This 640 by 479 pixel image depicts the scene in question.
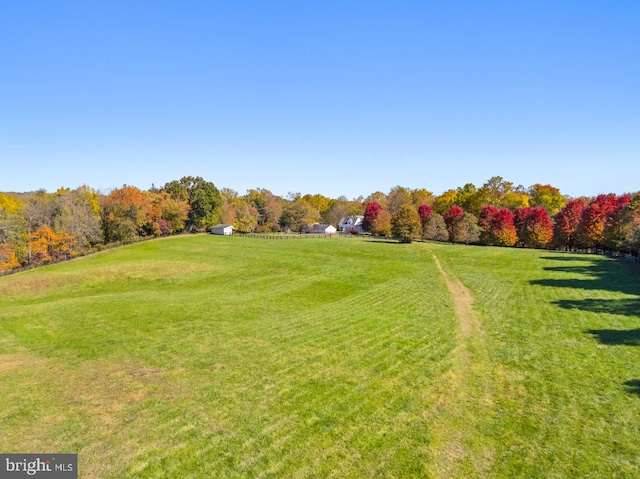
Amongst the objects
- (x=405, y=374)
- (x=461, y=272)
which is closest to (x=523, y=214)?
(x=461, y=272)

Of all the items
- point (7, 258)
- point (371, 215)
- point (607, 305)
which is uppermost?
point (371, 215)

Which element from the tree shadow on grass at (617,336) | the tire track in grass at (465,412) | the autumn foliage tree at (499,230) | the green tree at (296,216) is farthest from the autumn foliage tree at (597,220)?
the green tree at (296,216)

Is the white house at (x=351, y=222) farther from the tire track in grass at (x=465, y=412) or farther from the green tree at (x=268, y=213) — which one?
the tire track in grass at (x=465, y=412)

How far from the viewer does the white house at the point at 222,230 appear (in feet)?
303

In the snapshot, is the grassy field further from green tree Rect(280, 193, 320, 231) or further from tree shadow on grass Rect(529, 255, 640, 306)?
Answer: green tree Rect(280, 193, 320, 231)

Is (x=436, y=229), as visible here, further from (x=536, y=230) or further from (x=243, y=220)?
(x=243, y=220)

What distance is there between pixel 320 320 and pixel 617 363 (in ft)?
49.2

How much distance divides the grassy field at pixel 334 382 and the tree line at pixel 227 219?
33748mm

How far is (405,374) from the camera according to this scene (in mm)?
14773

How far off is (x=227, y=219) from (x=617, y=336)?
299ft

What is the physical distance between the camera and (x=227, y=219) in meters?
99.4

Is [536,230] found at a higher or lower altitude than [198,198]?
lower

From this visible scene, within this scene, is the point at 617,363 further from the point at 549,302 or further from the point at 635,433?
the point at 549,302

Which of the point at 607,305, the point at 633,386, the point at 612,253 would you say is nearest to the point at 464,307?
the point at 607,305
